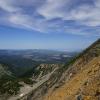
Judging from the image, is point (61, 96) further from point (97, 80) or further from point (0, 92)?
point (0, 92)

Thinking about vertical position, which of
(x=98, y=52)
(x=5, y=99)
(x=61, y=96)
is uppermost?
(x=98, y=52)

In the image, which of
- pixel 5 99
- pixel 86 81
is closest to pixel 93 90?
pixel 86 81

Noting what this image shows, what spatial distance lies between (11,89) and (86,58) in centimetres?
7253

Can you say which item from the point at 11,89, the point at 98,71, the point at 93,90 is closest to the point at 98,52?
the point at 98,71

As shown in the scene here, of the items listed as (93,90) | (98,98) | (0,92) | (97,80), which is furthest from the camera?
(0,92)

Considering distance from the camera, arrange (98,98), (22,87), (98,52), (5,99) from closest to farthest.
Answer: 1. (98,98)
2. (98,52)
3. (5,99)
4. (22,87)

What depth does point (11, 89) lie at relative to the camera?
→ 11419 cm

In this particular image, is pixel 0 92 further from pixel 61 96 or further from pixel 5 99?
pixel 61 96

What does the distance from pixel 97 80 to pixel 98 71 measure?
2.86m

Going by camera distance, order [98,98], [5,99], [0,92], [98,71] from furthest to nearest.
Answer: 1. [0,92]
2. [5,99]
3. [98,71]
4. [98,98]

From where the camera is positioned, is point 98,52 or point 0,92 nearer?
point 98,52

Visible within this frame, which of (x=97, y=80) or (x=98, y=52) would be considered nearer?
(x=97, y=80)

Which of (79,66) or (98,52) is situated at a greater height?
(98,52)

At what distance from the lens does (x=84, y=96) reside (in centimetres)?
2808
